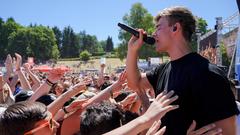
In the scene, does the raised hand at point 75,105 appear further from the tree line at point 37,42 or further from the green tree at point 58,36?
the green tree at point 58,36

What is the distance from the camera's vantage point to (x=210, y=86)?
241cm

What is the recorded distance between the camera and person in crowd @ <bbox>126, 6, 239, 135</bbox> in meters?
2.40

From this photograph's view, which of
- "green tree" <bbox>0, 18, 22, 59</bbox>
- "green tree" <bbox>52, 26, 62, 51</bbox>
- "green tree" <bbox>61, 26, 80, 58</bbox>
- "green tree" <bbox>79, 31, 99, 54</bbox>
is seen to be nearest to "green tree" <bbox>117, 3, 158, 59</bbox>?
"green tree" <bbox>0, 18, 22, 59</bbox>

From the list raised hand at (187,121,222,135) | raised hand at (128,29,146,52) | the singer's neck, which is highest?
raised hand at (128,29,146,52)

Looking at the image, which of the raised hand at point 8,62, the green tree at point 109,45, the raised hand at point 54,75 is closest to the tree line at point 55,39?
the green tree at point 109,45

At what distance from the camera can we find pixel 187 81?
2506 mm

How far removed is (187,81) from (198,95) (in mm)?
120

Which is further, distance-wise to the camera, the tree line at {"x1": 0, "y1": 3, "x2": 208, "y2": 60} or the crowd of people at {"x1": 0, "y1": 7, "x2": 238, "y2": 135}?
the tree line at {"x1": 0, "y1": 3, "x2": 208, "y2": 60}

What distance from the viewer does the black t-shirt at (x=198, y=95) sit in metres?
2.40

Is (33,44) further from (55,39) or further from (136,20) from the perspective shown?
(136,20)

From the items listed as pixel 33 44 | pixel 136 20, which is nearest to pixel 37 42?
pixel 33 44

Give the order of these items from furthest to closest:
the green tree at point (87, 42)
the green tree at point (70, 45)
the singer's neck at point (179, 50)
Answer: the green tree at point (87, 42) → the green tree at point (70, 45) → the singer's neck at point (179, 50)

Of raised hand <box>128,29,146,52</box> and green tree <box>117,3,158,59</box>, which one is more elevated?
green tree <box>117,3,158,59</box>

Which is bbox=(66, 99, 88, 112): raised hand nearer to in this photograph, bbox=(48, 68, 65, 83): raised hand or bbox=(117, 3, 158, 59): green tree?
bbox=(48, 68, 65, 83): raised hand
